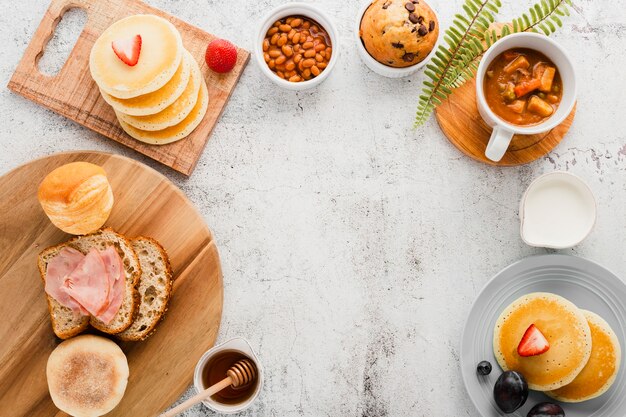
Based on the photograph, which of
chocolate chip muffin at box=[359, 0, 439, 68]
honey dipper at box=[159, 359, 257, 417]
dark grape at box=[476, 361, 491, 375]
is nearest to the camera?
honey dipper at box=[159, 359, 257, 417]

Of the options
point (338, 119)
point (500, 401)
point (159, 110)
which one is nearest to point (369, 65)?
point (338, 119)

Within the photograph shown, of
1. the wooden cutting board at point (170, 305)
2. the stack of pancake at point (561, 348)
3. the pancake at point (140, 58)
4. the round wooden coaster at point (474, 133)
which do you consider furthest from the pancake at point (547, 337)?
the pancake at point (140, 58)

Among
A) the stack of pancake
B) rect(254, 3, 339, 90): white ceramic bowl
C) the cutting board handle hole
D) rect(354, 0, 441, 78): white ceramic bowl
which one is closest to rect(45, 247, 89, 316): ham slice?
the cutting board handle hole

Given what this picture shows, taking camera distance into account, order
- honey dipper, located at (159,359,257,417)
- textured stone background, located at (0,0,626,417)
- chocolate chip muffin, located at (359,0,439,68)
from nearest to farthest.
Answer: honey dipper, located at (159,359,257,417) → chocolate chip muffin, located at (359,0,439,68) → textured stone background, located at (0,0,626,417)

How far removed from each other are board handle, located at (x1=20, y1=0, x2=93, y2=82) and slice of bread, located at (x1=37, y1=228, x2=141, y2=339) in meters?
0.59

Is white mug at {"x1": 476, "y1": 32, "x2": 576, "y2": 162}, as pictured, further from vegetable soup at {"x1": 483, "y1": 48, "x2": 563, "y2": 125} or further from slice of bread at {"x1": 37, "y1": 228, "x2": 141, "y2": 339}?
slice of bread at {"x1": 37, "y1": 228, "x2": 141, "y2": 339}

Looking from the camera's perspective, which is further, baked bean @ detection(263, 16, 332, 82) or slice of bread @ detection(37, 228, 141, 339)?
baked bean @ detection(263, 16, 332, 82)

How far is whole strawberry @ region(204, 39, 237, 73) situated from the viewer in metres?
2.03

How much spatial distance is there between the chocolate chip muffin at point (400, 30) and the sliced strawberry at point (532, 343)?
0.97 m

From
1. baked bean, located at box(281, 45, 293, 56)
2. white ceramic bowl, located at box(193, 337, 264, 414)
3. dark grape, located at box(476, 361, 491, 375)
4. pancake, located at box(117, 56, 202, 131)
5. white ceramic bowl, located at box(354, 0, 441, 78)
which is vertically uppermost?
white ceramic bowl, located at box(354, 0, 441, 78)

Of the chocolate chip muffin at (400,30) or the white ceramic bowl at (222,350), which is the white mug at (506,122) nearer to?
the chocolate chip muffin at (400,30)

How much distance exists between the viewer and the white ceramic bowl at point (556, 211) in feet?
6.63

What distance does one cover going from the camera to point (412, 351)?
2.14m

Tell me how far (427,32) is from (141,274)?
1216mm
